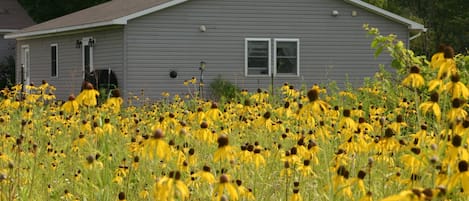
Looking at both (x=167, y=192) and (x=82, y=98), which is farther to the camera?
(x=82, y=98)

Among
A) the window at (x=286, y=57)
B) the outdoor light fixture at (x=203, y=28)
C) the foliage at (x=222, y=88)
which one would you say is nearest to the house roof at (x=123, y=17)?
the outdoor light fixture at (x=203, y=28)

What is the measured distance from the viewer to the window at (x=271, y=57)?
1919 centimetres

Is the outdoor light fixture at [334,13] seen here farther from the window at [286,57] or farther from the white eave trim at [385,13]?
the window at [286,57]

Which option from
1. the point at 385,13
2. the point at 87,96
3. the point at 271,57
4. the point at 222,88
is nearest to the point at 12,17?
the point at 271,57

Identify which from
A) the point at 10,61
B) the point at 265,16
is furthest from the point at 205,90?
the point at 10,61

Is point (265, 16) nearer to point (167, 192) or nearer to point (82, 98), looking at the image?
point (82, 98)

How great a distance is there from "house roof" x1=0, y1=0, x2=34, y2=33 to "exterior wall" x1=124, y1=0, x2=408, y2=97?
46.7 ft

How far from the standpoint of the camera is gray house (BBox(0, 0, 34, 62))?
30625 millimetres

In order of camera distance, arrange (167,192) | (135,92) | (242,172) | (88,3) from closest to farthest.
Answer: (167,192) → (242,172) → (135,92) → (88,3)

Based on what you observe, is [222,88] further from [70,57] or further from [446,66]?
[446,66]

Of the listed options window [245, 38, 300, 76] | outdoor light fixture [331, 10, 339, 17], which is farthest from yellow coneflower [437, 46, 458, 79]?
outdoor light fixture [331, 10, 339, 17]

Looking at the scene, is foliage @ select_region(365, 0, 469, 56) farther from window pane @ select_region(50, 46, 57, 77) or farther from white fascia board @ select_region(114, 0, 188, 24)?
white fascia board @ select_region(114, 0, 188, 24)

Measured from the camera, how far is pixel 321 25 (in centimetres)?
1962

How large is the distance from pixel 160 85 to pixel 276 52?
297cm
